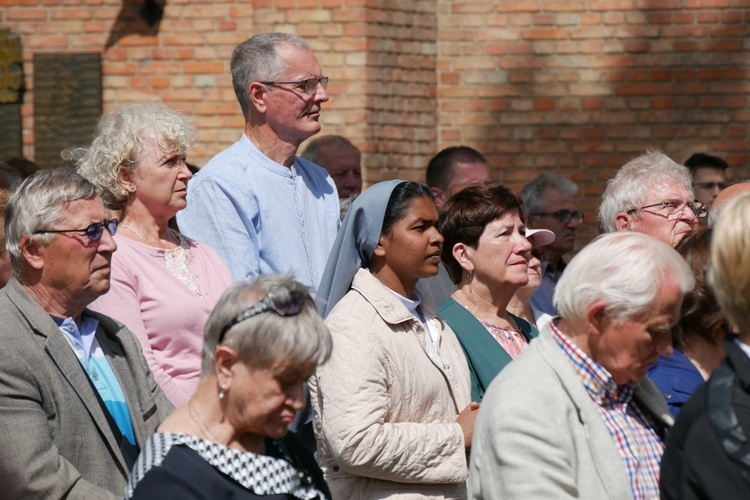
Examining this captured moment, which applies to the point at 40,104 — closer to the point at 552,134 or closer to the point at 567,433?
the point at 552,134

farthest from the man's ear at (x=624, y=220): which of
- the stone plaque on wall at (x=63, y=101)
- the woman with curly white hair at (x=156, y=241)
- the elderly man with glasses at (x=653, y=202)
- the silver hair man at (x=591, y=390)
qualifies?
the stone plaque on wall at (x=63, y=101)

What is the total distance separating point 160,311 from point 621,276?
2.05 m

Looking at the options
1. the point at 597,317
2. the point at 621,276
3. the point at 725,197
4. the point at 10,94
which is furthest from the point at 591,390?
the point at 10,94

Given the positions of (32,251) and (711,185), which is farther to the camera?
(711,185)

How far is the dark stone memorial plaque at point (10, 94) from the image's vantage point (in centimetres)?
908

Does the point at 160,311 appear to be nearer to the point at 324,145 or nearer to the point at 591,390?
the point at 591,390

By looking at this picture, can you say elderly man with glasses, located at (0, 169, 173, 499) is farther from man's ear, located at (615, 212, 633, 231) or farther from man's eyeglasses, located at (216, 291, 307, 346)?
man's ear, located at (615, 212, 633, 231)

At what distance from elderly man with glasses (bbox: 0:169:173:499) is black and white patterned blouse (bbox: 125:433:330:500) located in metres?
0.72

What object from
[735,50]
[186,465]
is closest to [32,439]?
[186,465]

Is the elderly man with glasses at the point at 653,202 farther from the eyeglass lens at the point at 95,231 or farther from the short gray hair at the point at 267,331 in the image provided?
the short gray hair at the point at 267,331

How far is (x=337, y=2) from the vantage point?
8.34 m

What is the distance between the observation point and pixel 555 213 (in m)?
7.22

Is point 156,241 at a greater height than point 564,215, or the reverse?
point 156,241

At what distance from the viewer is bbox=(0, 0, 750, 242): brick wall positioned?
340 inches
